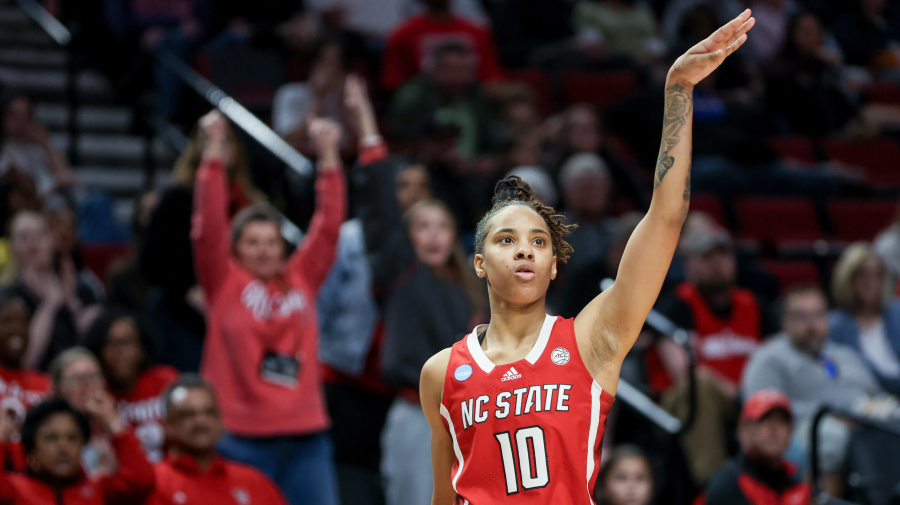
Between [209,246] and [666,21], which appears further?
[666,21]

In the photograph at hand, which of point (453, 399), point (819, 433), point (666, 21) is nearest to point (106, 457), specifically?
point (453, 399)

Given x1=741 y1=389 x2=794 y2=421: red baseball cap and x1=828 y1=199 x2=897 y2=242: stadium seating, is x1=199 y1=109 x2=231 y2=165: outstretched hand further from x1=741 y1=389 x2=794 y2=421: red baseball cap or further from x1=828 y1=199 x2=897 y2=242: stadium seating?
x1=828 y1=199 x2=897 y2=242: stadium seating

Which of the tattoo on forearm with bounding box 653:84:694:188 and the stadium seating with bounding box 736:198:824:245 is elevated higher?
the stadium seating with bounding box 736:198:824:245

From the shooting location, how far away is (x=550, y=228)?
2734mm

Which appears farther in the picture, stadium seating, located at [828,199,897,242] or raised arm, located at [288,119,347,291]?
stadium seating, located at [828,199,897,242]

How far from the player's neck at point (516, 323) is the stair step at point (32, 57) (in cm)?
782

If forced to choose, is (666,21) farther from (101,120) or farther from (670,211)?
(670,211)

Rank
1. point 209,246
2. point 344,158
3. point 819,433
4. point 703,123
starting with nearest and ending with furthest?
point 209,246 < point 819,433 < point 344,158 < point 703,123

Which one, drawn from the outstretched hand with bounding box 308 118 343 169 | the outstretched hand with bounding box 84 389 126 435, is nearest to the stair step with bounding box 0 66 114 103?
the outstretched hand with bounding box 308 118 343 169

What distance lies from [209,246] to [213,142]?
53cm

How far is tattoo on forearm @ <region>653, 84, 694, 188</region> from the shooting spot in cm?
261

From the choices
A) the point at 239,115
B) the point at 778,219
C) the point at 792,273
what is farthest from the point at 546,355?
the point at 778,219

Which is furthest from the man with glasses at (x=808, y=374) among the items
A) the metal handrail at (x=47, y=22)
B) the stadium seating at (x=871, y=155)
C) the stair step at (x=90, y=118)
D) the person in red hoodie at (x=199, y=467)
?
the metal handrail at (x=47, y=22)

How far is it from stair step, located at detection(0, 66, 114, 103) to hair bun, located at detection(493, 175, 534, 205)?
23.8ft
